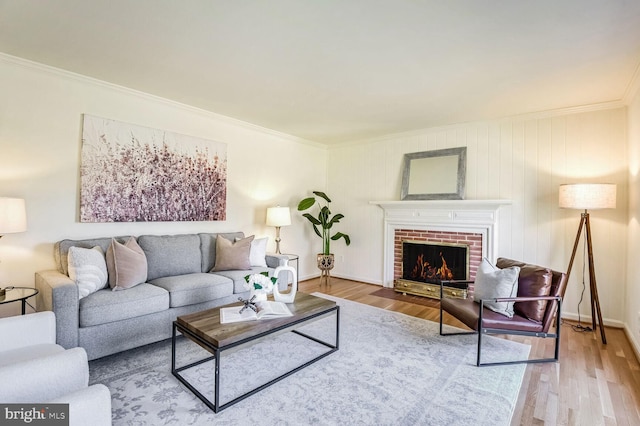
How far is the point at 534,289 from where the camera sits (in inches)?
109

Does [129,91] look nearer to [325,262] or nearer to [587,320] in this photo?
[325,262]

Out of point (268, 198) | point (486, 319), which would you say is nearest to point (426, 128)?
point (268, 198)

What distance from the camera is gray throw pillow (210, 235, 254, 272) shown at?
382 centimetres

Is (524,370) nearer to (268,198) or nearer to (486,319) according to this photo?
(486,319)

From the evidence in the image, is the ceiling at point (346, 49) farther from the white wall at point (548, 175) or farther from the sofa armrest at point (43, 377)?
the sofa armrest at point (43, 377)

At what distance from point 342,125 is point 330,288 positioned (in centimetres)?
259

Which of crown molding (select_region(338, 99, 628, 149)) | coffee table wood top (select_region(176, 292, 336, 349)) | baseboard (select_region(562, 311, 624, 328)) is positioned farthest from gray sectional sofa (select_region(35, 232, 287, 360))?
baseboard (select_region(562, 311, 624, 328))

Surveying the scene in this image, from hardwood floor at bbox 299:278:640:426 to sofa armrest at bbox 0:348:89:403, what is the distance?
7.98 feet

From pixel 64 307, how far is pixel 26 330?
507 mm

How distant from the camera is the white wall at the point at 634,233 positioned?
2996mm

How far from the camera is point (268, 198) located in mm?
5137

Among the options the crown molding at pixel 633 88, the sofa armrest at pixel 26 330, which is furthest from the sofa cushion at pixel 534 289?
the sofa armrest at pixel 26 330

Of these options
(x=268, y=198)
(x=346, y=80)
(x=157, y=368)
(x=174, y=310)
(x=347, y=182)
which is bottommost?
(x=157, y=368)

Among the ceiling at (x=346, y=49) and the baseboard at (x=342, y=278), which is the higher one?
the ceiling at (x=346, y=49)
